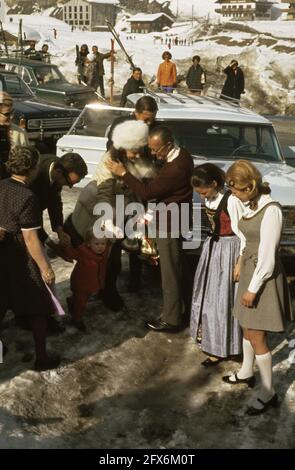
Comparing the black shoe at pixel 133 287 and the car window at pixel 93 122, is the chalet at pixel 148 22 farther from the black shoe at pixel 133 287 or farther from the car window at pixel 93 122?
the black shoe at pixel 133 287

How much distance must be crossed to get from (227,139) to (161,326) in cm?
283

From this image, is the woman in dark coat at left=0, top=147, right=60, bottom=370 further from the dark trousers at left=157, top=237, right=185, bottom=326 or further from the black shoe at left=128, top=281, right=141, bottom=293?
the black shoe at left=128, top=281, right=141, bottom=293

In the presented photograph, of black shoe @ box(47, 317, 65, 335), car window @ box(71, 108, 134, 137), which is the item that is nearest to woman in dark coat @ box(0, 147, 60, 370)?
black shoe @ box(47, 317, 65, 335)

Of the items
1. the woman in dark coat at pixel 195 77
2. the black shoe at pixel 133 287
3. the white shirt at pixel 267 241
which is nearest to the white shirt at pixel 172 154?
the white shirt at pixel 267 241

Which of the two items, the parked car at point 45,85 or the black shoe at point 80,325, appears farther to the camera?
the parked car at point 45,85

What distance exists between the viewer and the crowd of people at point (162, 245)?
409 centimetres

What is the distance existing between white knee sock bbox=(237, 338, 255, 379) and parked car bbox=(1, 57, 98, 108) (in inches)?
480

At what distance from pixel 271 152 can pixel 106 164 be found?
2.74 m

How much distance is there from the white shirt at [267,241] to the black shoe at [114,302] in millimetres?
2171

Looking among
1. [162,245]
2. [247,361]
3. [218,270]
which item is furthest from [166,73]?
[247,361]

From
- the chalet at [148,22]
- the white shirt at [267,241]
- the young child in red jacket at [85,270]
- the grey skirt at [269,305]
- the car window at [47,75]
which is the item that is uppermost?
the chalet at [148,22]

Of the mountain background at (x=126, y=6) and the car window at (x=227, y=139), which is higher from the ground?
the mountain background at (x=126, y=6)
